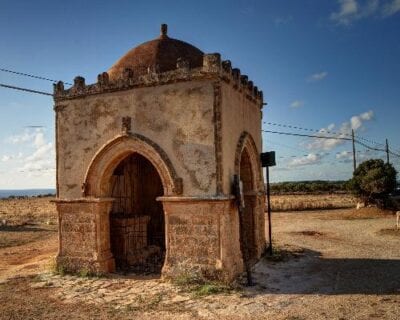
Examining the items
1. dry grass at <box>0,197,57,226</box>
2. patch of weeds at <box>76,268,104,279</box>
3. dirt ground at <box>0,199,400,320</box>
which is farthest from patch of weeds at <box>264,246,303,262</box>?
dry grass at <box>0,197,57,226</box>

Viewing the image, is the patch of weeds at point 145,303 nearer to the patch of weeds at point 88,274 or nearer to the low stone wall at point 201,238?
the low stone wall at point 201,238

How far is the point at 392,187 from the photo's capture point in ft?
78.8

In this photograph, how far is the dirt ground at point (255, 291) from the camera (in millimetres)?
7383

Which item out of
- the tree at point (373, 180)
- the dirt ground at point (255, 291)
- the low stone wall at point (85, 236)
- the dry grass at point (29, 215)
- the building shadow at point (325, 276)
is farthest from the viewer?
the dry grass at point (29, 215)

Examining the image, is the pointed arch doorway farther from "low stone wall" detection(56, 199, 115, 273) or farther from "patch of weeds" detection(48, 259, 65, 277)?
"patch of weeds" detection(48, 259, 65, 277)

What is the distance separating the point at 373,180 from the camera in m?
24.2

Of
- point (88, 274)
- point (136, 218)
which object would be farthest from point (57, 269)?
point (136, 218)

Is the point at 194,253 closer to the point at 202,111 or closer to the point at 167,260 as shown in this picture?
the point at 167,260

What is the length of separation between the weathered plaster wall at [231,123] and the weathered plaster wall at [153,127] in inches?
14.3

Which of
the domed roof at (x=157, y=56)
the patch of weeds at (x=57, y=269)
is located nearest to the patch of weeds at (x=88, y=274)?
the patch of weeds at (x=57, y=269)

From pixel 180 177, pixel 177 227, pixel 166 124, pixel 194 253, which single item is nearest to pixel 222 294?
pixel 194 253

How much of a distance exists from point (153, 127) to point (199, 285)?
13.1 ft

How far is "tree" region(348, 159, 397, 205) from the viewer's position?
24.0m

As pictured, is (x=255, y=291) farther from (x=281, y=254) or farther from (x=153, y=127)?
(x=153, y=127)
